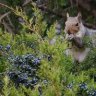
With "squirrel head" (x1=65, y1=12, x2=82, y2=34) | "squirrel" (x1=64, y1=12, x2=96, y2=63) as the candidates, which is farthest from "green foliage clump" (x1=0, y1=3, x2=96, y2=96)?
"squirrel head" (x1=65, y1=12, x2=82, y2=34)

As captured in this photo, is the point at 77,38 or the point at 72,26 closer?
the point at 77,38

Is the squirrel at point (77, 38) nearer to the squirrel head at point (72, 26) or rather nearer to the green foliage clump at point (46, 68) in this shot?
the squirrel head at point (72, 26)

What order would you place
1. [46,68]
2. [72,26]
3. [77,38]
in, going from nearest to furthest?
[46,68], [77,38], [72,26]

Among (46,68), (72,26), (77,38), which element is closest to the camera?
(46,68)

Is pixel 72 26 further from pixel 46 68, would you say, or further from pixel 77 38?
pixel 46 68

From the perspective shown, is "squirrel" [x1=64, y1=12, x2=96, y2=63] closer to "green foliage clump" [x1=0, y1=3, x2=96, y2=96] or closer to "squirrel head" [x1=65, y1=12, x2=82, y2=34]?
"squirrel head" [x1=65, y1=12, x2=82, y2=34]

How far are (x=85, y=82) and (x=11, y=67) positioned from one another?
43 centimetres

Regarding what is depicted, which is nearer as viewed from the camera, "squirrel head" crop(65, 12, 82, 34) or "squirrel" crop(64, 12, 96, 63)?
"squirrel" crop(64, 12, 96, 63)

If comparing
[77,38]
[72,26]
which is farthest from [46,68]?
[72,26]

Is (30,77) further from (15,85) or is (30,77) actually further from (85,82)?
(85,82)

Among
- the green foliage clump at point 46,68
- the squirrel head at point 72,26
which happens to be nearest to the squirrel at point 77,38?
the squirrel head at point 72,26

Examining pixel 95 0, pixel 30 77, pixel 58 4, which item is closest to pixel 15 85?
pixel 30 77

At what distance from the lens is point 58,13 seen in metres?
5.49

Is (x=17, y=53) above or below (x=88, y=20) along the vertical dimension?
above
